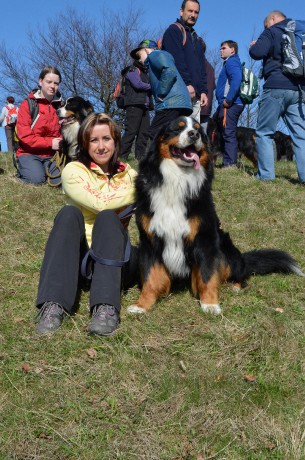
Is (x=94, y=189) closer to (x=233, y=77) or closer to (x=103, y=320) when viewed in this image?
(x=103, y=320)

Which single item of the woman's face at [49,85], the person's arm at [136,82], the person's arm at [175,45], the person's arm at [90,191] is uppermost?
the person's arm at [175,45]

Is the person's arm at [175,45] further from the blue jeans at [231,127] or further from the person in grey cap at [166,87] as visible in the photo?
the blue jeans at [231,127]

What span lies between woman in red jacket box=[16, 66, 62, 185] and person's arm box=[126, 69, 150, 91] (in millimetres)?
1819

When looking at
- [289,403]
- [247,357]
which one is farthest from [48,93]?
[289,403]

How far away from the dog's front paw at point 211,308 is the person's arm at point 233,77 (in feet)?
17.8

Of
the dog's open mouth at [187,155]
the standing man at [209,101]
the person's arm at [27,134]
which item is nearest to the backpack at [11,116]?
the standing man at [209,101]

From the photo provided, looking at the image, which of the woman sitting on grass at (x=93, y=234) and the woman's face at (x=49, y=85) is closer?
the woman sitting on grass at (x=93, y=234)

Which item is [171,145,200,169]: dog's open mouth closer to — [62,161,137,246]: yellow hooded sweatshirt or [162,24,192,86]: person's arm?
[62,161,137,246]: yellow hooded sweatshirt

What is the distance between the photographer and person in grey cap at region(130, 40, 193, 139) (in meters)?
6.00

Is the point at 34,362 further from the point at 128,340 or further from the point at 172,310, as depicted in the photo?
the point at 172,310

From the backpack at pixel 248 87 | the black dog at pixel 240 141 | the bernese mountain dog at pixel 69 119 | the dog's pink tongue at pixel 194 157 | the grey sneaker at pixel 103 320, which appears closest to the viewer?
the grey sneaker at pixel 103 320

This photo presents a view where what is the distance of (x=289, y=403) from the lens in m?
2.43

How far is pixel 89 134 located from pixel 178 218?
0.89 meters

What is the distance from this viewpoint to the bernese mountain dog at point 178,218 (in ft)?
11.1
